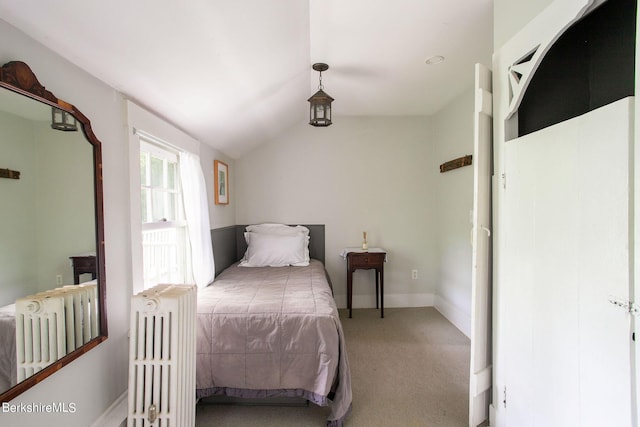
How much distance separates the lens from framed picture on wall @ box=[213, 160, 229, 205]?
9.48 ft

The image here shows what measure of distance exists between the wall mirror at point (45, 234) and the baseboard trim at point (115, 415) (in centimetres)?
37

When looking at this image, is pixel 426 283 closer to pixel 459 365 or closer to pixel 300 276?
pixel 459 365

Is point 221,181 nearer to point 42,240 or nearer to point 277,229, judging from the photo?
point 277,229

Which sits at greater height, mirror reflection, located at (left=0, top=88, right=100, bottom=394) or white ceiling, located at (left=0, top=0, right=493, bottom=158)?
white ceiling, located at (left=0, top=0, right=493, bottom=158)

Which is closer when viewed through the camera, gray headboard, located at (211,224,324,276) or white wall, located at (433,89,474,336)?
white wall, located at (433,89,474,336)

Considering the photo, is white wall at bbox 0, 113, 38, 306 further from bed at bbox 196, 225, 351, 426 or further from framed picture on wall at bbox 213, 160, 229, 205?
framed picture on wall at bbox 213, 160, 229, 205

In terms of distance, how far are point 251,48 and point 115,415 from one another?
2.00 m

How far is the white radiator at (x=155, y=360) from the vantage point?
129cm

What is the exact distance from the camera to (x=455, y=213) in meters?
3.03

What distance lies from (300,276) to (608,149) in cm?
214

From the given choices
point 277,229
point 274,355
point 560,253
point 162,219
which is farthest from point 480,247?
point 277,229

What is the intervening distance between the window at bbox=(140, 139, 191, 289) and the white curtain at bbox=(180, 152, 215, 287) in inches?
2.1

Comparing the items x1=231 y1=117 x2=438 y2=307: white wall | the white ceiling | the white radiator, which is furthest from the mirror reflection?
x1=231 y1=117 x2=438 y2=307: white wall

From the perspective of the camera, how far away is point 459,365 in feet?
7.51
